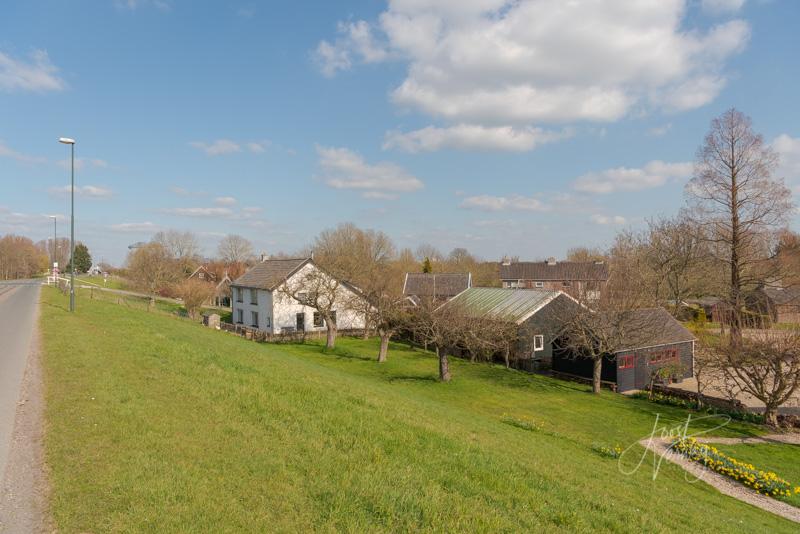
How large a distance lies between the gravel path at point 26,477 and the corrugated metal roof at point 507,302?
26.9m

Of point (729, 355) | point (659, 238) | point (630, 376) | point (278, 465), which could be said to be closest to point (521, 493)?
point (278, 465)

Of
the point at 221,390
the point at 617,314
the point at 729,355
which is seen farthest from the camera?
the point at 617,314

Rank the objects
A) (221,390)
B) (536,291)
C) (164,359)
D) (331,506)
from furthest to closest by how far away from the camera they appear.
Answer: (536,291) < (164,359) < (221,390) < (331,506)

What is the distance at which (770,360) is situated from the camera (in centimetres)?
2202

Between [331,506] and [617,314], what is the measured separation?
85.2 ft

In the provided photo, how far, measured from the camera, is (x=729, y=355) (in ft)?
74.7

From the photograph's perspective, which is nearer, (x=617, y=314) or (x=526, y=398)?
(x=526, y=398)

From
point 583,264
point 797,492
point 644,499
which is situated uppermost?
point 583,264

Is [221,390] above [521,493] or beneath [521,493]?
above

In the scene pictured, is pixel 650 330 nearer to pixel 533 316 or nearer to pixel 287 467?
pixel 533 316

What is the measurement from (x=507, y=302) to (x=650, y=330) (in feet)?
35.9

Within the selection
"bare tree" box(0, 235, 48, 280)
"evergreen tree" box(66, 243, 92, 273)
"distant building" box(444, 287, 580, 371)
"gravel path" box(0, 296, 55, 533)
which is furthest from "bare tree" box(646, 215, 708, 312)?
"evergreen tree" box(66, 243, 92, 273)

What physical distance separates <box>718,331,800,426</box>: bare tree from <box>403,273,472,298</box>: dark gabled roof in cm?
3591

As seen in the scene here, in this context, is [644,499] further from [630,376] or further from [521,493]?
[630,376]
